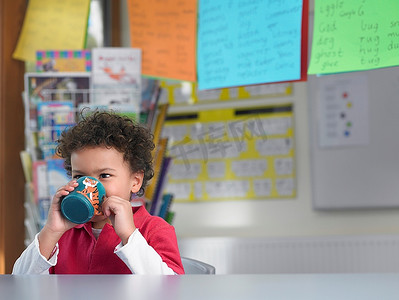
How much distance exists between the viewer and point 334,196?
2.93 metres

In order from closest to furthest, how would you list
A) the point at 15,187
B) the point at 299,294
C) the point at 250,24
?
1. the point at 299,294
2. the point at 250,24
3. the point at 15,187

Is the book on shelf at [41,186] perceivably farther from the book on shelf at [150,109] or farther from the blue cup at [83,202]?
the blue cup at [83,202]

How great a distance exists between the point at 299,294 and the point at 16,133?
209cm

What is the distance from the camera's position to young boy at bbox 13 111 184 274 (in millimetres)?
1088

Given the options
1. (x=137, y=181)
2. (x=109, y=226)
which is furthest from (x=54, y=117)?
(x=109, y=226)

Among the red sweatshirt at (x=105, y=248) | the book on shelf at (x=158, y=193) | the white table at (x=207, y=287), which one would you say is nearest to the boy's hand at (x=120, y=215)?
the red sweatshirt at (x=105, y=248)

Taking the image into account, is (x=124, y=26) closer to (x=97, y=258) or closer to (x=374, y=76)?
(x=374, y=76)

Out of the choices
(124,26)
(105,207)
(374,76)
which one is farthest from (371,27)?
(124,26)

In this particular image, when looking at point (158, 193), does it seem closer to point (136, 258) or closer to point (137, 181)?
point (137, 181)

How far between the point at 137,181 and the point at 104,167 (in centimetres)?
14

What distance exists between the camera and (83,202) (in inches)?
43.2

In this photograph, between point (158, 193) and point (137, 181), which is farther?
point (158, 193)

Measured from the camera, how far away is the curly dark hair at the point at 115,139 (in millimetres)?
1267

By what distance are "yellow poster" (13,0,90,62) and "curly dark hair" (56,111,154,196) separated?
1115 mm
